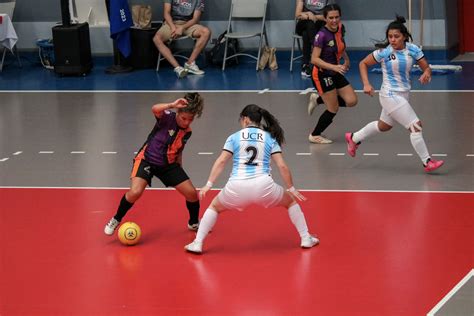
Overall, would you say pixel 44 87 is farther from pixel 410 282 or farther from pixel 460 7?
pixel 410 282

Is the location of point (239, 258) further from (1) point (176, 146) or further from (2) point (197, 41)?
(2) point (197, 41)

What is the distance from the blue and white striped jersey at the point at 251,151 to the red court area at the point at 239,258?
0.77 meters

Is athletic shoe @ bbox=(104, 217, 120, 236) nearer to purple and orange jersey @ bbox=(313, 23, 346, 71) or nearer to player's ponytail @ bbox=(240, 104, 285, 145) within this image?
player's ponytail @ bbox=(240, 104, 285, 145)

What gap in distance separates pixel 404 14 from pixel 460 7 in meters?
1.12

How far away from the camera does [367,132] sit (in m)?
11.7

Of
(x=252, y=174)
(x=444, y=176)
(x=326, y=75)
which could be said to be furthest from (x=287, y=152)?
(x=252, y=174)

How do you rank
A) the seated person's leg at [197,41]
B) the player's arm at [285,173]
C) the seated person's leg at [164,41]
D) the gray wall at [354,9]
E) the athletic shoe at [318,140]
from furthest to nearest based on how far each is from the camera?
the gray wall at [354,9] < the seated person's leg at [164,41] < the seated person's leg at [197,41] < the athletic shoe at [318,140] < the player's arm at [285,173]

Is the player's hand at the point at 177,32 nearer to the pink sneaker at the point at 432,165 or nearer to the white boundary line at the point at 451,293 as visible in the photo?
the pink sneaker at the point at 432,165

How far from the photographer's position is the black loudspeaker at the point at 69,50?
17.9 metres

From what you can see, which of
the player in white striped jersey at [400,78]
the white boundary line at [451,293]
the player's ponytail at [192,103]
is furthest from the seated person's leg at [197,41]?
the white boundary line at [451,293]

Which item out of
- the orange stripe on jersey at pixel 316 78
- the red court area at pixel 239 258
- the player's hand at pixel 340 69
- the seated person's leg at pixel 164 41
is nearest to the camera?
the red court area at pixel 239 258

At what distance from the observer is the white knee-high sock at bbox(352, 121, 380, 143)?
11.6 m

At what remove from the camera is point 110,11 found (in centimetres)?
1819

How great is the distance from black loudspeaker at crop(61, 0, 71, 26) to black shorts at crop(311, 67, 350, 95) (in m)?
6.47
